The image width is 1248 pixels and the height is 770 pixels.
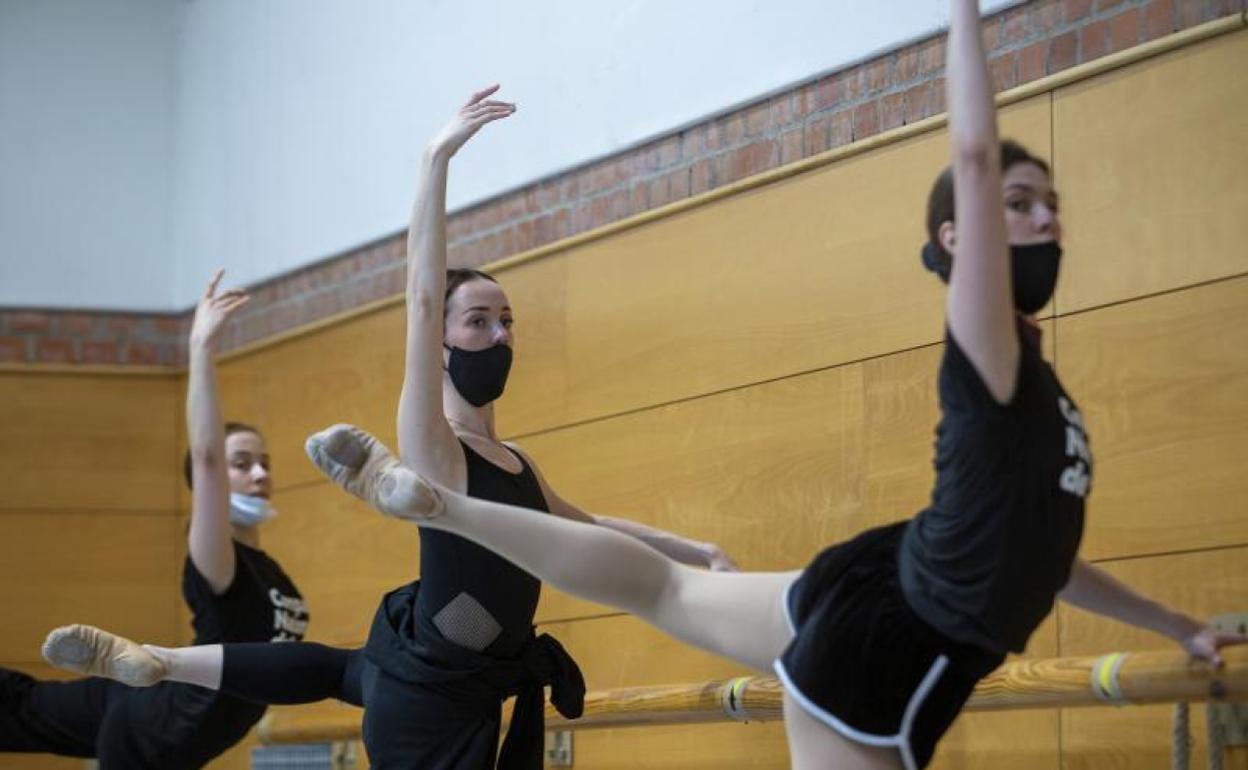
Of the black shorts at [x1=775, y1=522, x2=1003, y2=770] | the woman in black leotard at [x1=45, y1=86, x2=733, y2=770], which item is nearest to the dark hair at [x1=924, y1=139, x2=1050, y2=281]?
the black shorts at [x1=775, y1=522, x2=1003, y2=770]

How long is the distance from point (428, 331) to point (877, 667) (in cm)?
119

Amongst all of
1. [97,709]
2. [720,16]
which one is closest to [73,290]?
[97,709]

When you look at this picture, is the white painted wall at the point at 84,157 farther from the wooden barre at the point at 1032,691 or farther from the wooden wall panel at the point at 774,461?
the wooden barre at the point at 1032,691

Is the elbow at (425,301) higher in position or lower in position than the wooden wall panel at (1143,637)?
higher

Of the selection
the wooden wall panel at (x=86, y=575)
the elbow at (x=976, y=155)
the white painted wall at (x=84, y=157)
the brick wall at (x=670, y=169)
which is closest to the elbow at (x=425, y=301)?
the elbow at (x=976, y=155)

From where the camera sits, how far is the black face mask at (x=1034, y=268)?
2.83 metres

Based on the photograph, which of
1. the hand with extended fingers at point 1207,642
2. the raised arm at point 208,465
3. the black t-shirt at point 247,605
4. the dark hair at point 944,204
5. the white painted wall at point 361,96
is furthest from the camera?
the white painted wall at point 361,96

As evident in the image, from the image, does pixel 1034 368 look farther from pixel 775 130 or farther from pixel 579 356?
pixel 579 356

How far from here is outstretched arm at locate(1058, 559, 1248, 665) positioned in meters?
3.01

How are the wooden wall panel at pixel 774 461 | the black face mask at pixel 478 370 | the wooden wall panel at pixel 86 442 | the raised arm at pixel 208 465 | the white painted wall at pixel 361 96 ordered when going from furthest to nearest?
the wooden wall panel at pixel 86 442
the white painted wall at pixel 361 96
the raised arm at pixel 208 465
the wooden wall panel at pixel 774 461
the black face mask at pixel 478 370

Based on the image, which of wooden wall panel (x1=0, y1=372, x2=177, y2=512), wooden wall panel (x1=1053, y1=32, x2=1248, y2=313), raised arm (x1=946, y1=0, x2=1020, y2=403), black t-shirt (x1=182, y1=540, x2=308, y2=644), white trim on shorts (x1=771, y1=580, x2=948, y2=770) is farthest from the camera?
wooden wall panel (x1=0, y1=372, x2=177, y2=512)

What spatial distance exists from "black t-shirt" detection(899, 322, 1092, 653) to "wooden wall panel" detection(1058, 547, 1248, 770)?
1.21m

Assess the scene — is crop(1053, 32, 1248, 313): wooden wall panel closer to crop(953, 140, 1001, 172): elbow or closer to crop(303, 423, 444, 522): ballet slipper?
crop(953, 140, 1001, 172): elbow

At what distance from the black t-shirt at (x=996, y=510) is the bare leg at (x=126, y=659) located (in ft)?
6.04
